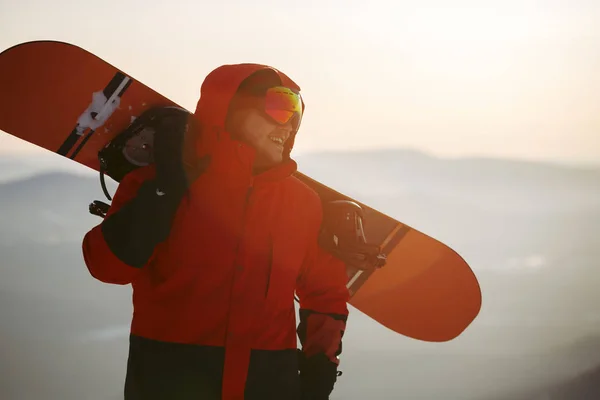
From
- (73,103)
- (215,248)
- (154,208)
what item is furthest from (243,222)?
(73,103)

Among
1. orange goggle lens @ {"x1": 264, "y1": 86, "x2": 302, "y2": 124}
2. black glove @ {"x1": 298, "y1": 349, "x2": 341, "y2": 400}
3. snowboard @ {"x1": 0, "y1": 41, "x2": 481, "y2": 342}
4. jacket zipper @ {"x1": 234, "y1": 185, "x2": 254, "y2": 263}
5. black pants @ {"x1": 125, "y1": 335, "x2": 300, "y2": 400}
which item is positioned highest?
orange goggle lens @ {"x1": 264, "y1": 86, "x2": 302, "y2": 124}

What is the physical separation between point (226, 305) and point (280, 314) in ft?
0.62

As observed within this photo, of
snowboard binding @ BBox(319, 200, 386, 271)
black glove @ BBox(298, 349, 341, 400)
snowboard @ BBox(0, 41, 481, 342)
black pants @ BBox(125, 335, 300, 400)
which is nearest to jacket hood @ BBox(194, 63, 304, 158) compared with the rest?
snowboard @ BBox(0, 41, 481, 342)

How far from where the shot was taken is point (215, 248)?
5.67 feet

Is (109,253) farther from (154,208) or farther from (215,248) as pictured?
(215,248)

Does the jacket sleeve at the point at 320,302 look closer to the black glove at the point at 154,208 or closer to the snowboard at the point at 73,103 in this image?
the snowboard at the point at 73,103

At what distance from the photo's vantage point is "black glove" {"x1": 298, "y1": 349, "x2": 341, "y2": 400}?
6.39ft

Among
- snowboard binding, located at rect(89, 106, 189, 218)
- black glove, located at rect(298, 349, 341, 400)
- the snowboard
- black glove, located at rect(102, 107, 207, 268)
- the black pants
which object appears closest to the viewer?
black glove, located at rect(102, 107, 207, 268)

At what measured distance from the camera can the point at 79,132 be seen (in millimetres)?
2107

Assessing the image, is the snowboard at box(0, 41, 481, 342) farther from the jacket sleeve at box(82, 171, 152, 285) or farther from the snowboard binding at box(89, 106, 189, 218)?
the jacket sleeve at box(82, 171, 152, 285)

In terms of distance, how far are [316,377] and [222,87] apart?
0.96 metres

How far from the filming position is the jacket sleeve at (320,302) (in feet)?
6.54

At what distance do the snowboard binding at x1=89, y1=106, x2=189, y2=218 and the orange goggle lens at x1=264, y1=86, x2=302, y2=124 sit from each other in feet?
0.83

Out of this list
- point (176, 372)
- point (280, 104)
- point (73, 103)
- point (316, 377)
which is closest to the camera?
point (176, 372)
